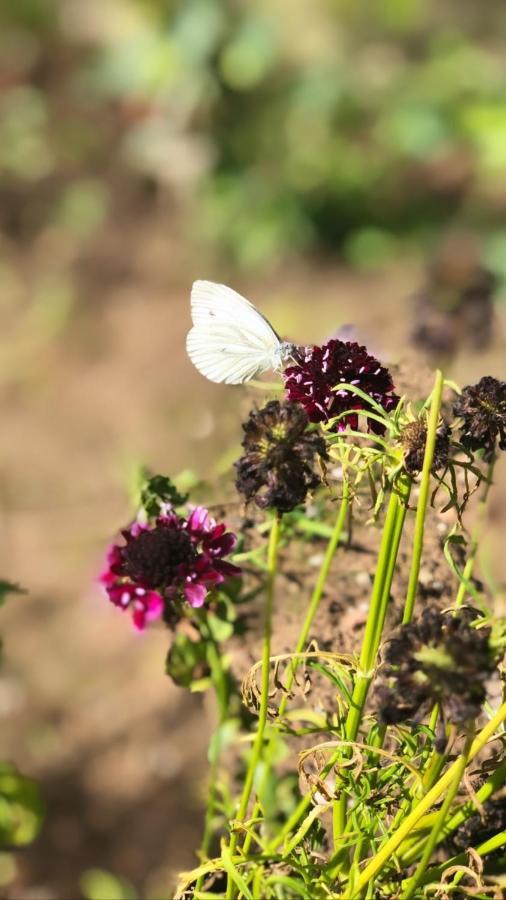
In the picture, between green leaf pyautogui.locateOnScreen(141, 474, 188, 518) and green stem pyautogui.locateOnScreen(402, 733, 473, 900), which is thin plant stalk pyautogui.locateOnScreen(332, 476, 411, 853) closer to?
green stem pyautogui.locateOnScreen(402, 733, 473, 900)

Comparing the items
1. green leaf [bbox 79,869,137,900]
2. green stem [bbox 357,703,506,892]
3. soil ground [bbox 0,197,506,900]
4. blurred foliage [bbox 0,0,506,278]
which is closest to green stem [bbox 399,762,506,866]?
green stem [bbox 357,703,506,892]

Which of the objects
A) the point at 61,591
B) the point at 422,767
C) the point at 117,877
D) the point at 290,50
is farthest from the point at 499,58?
the point at 422,767

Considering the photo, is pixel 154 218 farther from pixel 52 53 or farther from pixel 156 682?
pixel 156 682

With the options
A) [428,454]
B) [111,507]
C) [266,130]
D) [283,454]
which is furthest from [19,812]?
[266,130]

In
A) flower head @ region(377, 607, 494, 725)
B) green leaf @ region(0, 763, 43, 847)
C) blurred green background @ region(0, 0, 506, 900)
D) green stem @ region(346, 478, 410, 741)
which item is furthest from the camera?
blurred green background @ region(0, 0, 506, 900)

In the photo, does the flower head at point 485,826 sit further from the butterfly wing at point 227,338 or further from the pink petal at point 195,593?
the butterfly wing at point 227,338

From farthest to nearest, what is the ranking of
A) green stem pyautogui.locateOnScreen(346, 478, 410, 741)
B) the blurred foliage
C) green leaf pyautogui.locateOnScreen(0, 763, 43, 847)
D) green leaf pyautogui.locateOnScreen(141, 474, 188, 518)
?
the blurred foliage → green leaf pyautogui.locateOnScreen(0, 763, 43, 847) → green leaf pyautogui.locateOnScreen(141, 474, 188, 518) → green stem pyautogui.locateOnScreen(346, 478, 410, 741)
